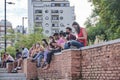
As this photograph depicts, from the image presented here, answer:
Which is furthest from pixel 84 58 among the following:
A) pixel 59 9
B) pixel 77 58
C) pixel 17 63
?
pixel 59 9

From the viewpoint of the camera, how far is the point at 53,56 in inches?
679

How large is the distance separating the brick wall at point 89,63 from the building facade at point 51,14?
154 metres

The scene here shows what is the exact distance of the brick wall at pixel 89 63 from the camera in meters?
10.7

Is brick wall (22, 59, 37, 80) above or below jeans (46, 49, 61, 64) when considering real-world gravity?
below

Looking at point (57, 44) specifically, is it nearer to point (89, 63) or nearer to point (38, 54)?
point (38, 54)

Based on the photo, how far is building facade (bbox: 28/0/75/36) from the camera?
171 metres

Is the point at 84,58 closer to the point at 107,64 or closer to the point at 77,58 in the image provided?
the point at 77,58

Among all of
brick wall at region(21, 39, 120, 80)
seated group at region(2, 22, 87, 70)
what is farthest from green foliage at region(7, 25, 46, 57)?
brick wall at region(21, 39, 120, 80)

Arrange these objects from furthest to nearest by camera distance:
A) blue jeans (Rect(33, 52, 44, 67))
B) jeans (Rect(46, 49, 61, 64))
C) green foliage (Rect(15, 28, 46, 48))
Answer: green foliage (Rect(15, 28, 46, 48)), blue jeans (Rect(33, 52, 44, 67)), jeans (Rect(46, 49, 61, 64))

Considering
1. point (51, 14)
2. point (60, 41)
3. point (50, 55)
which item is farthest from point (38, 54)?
point (51, 14)

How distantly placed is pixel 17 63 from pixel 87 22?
62.2m

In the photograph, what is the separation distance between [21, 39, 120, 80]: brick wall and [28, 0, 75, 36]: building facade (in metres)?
154

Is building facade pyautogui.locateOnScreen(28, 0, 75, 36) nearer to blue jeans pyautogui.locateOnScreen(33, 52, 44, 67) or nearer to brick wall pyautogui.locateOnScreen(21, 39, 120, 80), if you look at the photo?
blue jeans pyautogui.locateOnScreen(33, 52, 44, 67)

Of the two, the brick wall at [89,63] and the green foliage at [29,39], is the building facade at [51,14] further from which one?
the brick wall at [89,63]
